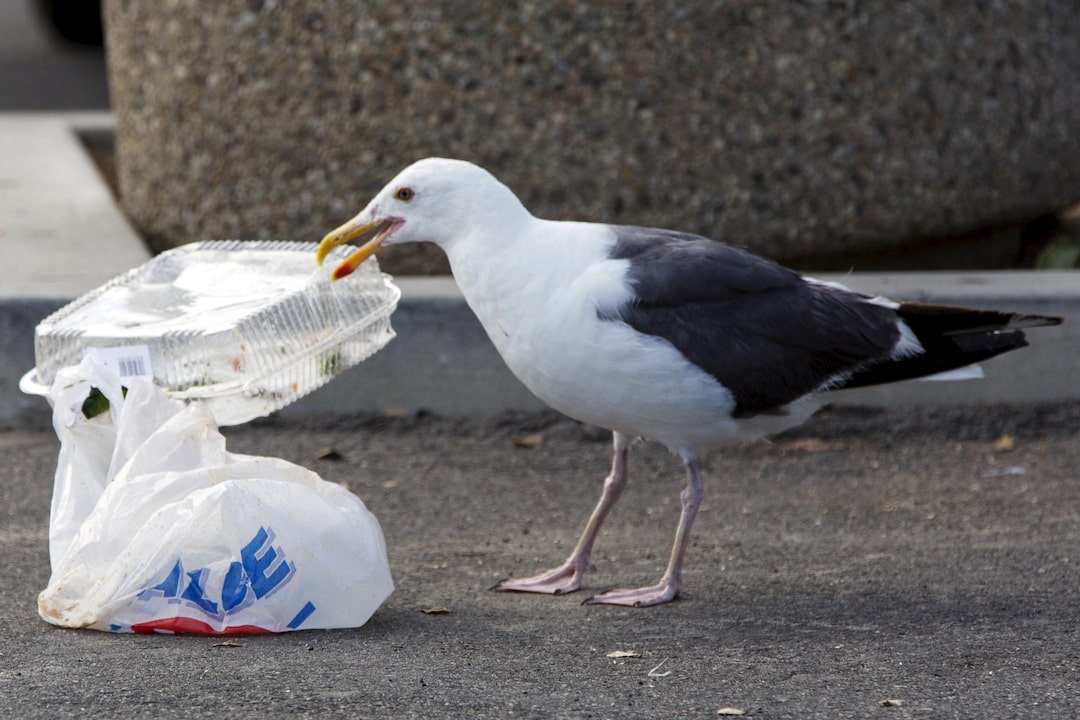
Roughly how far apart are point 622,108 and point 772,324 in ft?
8.78

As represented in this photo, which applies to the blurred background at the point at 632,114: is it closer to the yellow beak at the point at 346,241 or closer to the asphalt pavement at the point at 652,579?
the asphalt pavement at the point at 652,579

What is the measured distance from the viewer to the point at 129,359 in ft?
12.6

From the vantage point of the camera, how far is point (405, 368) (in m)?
5.74

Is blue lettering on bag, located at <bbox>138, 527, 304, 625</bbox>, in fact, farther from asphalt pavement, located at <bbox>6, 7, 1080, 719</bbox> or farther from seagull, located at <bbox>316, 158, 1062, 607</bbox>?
seagull, located at <bbox>316, 158, 1062, 607</bbox>

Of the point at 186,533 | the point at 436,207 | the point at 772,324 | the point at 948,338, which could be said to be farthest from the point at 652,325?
the point at 186,533

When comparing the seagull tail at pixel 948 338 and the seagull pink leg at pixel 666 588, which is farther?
the seagull tail at pixel 948 338

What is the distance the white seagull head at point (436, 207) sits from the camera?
3877mm

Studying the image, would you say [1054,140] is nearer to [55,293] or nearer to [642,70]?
[642,70]

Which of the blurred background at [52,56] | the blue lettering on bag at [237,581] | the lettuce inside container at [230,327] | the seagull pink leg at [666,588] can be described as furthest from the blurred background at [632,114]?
the blurred background at [52,56]

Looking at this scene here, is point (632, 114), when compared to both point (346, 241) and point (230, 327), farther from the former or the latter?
point (230, 327)

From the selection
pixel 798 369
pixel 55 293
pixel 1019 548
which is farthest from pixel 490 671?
pixel 55 293

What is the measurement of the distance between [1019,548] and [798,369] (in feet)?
3.08

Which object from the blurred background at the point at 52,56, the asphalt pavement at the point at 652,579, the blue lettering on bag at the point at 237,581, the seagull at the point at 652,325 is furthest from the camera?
the blurred background at the point at 52,56

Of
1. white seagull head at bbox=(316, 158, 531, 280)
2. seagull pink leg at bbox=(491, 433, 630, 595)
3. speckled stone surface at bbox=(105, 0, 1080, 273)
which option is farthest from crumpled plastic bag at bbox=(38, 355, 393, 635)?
speckled stone surface at bbox=(105, 0, 1080, 273)
